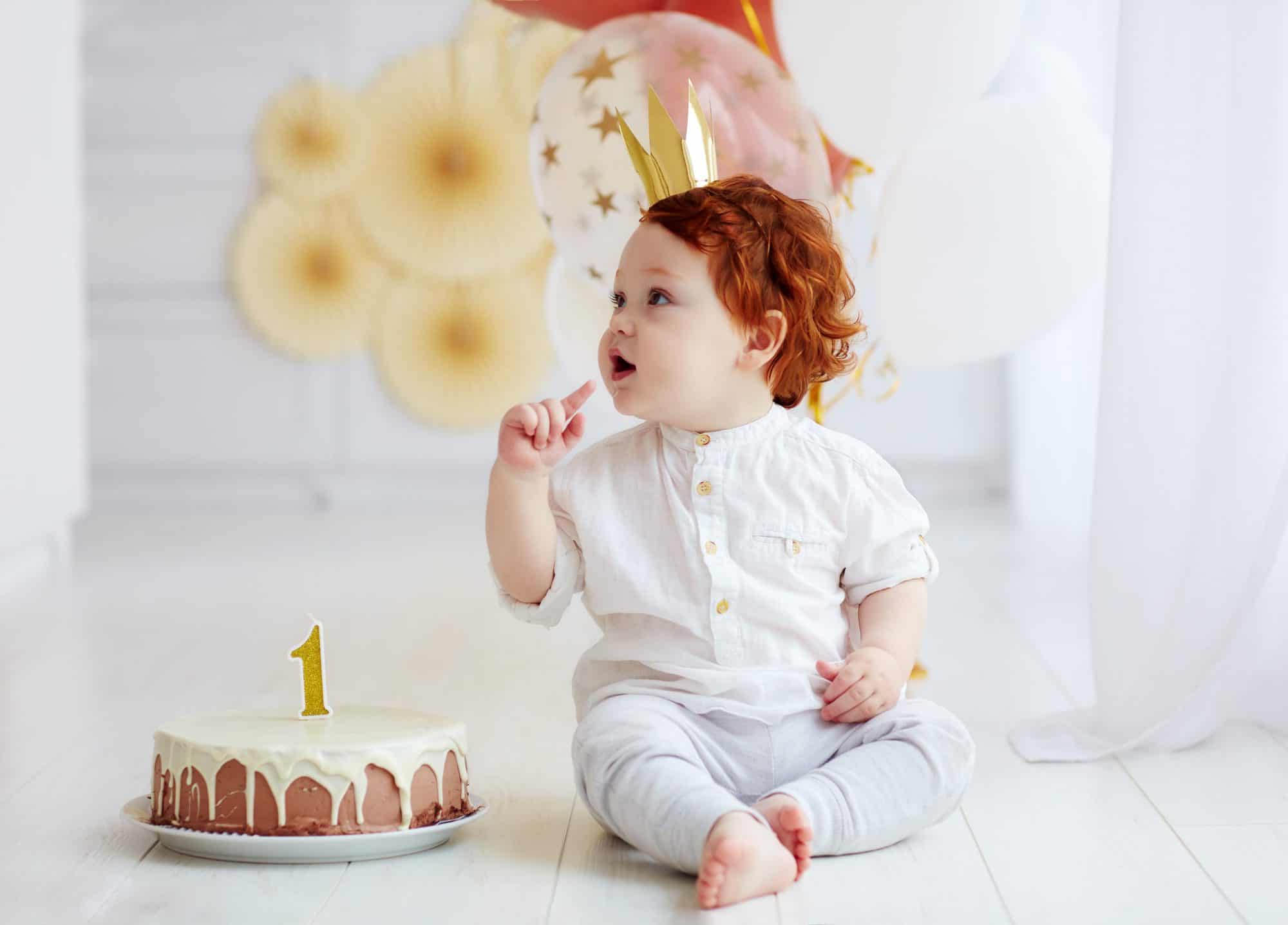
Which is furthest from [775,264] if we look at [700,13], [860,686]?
[700,13]

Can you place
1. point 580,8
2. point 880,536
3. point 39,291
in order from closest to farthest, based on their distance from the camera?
point 880,536
point 580,8
point 39,291

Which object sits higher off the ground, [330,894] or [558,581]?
[558,581]

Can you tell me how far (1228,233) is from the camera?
1.22 m

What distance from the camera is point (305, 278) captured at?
128 inches

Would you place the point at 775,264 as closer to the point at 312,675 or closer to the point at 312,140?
the point at 312,675

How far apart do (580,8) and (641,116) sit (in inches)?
7.6

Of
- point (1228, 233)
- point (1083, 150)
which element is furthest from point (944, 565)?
point (1228, 233)

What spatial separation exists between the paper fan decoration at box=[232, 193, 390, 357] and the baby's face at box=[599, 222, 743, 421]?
233 cm

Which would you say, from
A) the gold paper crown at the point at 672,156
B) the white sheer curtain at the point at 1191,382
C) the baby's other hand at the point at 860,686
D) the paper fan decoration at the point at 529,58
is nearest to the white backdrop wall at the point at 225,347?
the paper fan decoration at the point at 529,58

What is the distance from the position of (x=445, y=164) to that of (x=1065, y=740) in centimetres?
237

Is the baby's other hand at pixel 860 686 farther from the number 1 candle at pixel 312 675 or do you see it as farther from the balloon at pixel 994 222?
the balloon at pixel 994 222

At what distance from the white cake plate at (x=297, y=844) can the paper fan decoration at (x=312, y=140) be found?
245cm

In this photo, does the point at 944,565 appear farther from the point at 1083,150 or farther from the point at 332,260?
the point at 332,260

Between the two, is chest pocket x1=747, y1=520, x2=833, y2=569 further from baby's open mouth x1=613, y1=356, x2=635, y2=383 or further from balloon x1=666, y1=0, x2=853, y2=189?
balloon x1=666, y1=0, x2=853, y2=189
